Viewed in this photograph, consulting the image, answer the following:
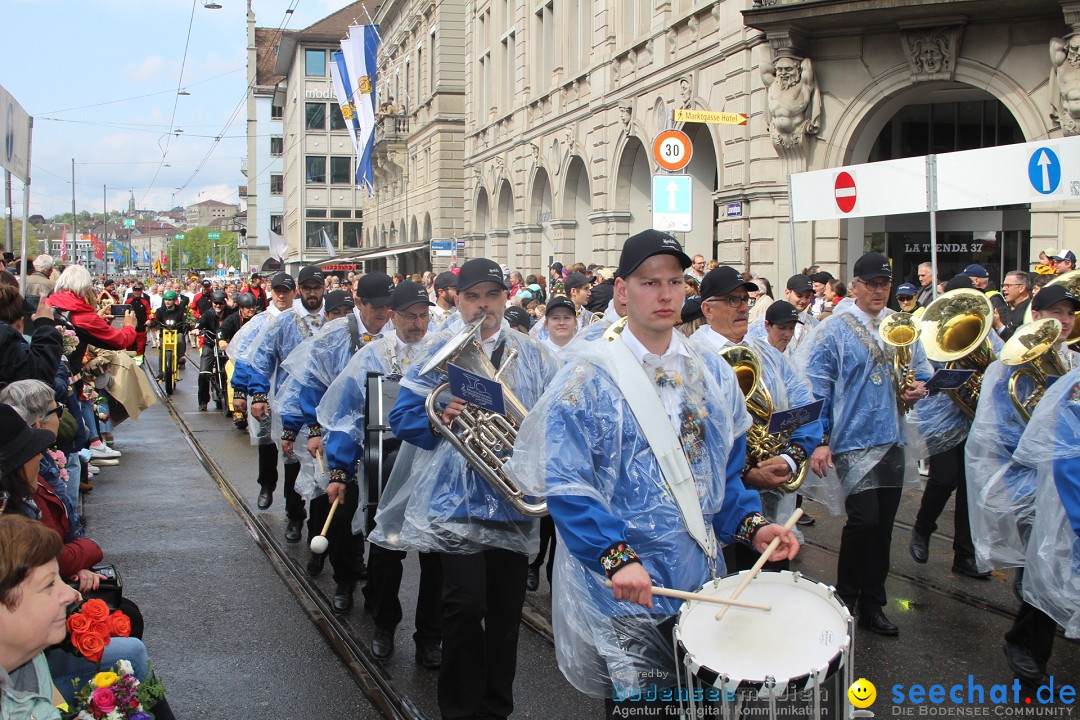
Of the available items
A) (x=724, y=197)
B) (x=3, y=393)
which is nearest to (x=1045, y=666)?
(x=3, y=393)

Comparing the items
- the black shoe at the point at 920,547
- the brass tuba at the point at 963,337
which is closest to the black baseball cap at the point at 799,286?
the brass tuba at the point at 963,337

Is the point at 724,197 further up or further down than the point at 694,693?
further up

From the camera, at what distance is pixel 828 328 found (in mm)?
6293

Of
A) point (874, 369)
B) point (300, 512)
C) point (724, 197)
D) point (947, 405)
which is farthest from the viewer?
point (724, 197)

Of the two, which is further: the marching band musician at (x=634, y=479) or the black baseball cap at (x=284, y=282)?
the black baseball cap at (x=284, y=282)

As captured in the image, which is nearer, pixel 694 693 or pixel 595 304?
pixel 694 693

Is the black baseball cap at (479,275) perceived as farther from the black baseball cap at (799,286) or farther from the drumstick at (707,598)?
the black baseball cap at (799,286)

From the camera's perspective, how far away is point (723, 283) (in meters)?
5.55

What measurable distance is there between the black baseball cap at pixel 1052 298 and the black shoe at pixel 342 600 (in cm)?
441

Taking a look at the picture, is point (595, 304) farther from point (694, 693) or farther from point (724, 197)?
point (724, 197)

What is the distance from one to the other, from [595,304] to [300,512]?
11.9 feet

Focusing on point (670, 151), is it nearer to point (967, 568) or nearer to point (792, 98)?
point (792, 98)

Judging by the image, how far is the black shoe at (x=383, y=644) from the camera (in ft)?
19.2

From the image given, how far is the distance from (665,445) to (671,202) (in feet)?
32.9
